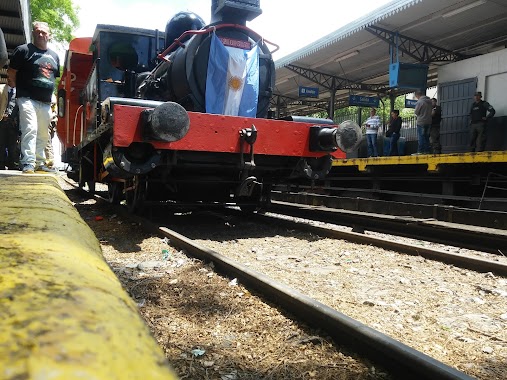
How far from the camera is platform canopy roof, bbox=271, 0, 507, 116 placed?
9.62 metres

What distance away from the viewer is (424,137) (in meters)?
10.6

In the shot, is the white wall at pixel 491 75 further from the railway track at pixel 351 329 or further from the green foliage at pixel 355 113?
the railway track at pixel 351 329

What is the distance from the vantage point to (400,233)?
16.3 feet

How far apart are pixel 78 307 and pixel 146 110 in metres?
4.00

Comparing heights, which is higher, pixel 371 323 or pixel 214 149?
pixel 214 149

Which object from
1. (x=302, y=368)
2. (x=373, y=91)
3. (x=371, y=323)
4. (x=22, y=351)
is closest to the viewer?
(x=22, y=351)

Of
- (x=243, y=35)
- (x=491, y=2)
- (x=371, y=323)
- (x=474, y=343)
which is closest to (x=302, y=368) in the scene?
(x=371, y=323)

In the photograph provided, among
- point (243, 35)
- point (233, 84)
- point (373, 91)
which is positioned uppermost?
point (373, 91)

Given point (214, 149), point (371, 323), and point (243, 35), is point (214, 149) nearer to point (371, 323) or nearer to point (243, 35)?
point (243, 35)

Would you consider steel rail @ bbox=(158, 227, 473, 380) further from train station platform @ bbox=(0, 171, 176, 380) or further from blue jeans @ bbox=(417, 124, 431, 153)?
blue jeans @ bbox=(417, 124, 431, 153)

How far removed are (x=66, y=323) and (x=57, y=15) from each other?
2321cm

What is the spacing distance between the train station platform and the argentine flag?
462 cm

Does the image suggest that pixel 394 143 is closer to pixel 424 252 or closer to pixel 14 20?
pixel 424 252

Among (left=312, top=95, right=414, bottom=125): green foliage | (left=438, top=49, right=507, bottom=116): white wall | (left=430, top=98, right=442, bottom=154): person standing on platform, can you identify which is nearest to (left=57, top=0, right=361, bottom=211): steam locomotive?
(left=430, top=98, right=442, bottom=154): person standing on platform
